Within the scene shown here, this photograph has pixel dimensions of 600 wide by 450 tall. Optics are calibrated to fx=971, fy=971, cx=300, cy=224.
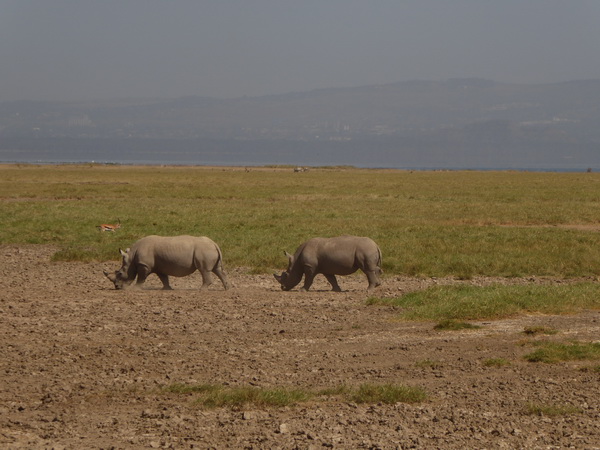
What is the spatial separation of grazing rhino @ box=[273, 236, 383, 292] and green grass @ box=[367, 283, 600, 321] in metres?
1.43

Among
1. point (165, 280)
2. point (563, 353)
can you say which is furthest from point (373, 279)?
Answer: point (563, 353)

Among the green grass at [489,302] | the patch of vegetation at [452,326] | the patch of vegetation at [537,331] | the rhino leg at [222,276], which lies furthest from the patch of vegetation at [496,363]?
the rhino leg at [222,276]

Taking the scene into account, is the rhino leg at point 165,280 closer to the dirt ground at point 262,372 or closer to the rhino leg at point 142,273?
the rhino leg at point 142,273

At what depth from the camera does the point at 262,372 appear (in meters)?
10.9

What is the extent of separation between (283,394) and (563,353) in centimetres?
386

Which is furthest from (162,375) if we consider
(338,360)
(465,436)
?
(465,436)

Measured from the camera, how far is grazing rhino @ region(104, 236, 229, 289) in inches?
701

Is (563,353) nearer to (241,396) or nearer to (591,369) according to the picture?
(591,369)

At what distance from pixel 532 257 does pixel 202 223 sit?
11.7m

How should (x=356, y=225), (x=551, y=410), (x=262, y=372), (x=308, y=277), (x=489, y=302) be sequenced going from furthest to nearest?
(x=356, y=225), (x=308, y=277), (x=489, y=302), (x=262, y=372), (x=551, y=410)

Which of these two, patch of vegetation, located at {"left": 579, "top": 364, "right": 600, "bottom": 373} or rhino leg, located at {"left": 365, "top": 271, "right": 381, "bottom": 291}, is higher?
patch of vegetation, located at {"left": 579, "top": 364, "right": 600, "bottom": 373}

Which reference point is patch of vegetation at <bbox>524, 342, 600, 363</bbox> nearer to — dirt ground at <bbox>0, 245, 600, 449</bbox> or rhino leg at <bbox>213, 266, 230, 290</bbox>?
dirt ground at <bbox>0, 245, 600, 449</bbox>

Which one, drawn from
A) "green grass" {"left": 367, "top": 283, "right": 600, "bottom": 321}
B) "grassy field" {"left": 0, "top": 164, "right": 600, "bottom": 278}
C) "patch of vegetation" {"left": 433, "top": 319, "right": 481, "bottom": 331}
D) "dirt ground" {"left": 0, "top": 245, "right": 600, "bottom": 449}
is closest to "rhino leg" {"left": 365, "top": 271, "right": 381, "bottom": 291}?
"dirt ground" {"left": 0, "top": 245, "right": 600, "bottom": 449}

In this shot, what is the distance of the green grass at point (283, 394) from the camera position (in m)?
9.54
